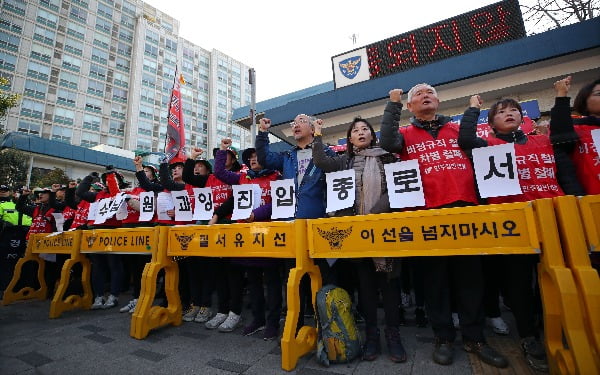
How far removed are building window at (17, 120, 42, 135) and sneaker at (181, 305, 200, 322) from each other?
42957 mm

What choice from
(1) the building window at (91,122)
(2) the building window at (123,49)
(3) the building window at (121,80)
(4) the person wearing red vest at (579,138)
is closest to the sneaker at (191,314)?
(4) the person wearing red vest at (579,138)

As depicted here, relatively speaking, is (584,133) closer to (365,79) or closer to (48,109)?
(365,79)

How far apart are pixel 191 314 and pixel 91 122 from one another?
148 ft

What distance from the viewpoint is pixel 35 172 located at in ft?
93.1

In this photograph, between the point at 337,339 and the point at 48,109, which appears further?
the point at 48,109

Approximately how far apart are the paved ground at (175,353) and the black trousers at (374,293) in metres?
0.29

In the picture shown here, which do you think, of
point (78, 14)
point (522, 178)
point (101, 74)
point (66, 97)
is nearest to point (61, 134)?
point (66, 97)

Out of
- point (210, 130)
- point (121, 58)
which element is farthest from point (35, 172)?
point (210, 130)

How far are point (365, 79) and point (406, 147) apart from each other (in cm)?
1119

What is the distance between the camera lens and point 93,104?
128 feet

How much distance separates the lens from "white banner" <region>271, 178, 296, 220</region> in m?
3.20

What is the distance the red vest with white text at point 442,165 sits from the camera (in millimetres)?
2254

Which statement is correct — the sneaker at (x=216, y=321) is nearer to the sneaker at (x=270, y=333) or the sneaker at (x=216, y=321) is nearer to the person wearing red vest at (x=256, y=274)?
the person wearing red vest at (x=256, y=274)

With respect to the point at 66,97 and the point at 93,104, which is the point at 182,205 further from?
the point at 93,104
